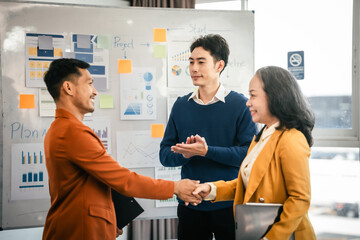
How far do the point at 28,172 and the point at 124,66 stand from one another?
1.17 m

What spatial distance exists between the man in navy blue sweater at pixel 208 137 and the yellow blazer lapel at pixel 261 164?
473mm

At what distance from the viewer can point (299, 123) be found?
4.43 ft

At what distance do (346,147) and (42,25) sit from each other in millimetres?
2937

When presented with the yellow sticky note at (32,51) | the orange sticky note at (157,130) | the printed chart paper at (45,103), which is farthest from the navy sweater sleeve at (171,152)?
→ the yellow sticky note at (32,51)

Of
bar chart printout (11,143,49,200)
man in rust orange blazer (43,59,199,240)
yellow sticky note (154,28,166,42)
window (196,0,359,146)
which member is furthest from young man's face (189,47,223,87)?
bar chart printout (11,143,49,200)

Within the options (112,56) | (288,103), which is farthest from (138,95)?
(288,103)

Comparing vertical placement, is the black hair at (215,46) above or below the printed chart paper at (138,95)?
above

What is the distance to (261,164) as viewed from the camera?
4.31 ft

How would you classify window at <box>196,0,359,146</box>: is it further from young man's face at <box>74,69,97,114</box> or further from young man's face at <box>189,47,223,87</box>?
young man's face at <box>74,69,97,114</box>

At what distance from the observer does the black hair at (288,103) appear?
1349 mm

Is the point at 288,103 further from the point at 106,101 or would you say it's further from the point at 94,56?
the point at 94,56

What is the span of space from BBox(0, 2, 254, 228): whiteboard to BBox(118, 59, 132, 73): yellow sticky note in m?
0.03

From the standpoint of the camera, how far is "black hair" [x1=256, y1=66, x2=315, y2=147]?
135cm

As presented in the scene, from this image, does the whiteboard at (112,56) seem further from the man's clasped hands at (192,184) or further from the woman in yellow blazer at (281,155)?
the woman in yellow blazer at (281,155)
